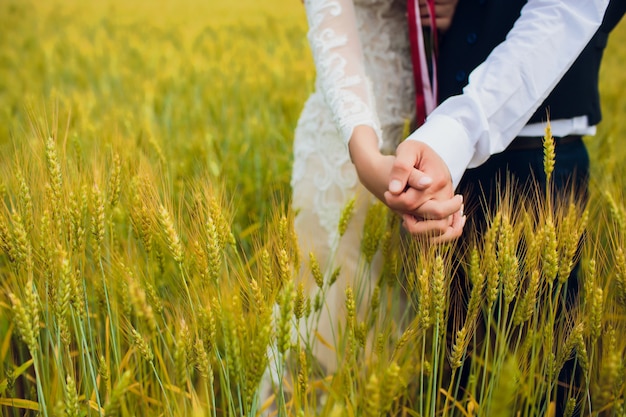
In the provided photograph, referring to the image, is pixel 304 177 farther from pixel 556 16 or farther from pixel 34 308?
pixel 34 308

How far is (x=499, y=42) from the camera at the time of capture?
1.04 m

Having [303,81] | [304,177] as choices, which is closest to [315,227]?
[304,177]

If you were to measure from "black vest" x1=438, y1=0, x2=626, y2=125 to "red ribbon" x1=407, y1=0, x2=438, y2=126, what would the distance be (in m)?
0.03

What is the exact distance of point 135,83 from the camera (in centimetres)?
309

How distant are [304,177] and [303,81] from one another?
6.59 ft

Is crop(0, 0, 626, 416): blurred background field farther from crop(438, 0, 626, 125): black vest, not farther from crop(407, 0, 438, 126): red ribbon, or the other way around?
crop(407, 0, 438, 126): red ribbon

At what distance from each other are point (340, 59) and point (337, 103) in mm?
89

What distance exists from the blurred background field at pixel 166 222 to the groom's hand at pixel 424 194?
6.4 inches

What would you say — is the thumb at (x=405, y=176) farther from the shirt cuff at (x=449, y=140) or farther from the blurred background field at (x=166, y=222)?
the blurred background field at (x=166, y=222)

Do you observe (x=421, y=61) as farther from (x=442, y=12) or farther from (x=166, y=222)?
(x=166, y=222)

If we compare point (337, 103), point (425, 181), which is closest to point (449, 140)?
point (425, 181)

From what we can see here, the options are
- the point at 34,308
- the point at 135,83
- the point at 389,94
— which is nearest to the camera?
the point at 34,308

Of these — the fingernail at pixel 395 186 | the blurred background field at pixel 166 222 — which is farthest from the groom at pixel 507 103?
the blurred background field at pixel 166 222

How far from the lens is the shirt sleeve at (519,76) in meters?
0.89
